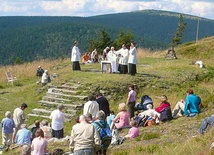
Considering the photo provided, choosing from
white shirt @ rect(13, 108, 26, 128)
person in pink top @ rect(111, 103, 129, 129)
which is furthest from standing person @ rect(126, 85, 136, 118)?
white shirt @ rect(13, 108, 26, 128)

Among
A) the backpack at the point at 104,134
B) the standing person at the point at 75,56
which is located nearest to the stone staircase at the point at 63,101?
the standing person at the point at 75,56

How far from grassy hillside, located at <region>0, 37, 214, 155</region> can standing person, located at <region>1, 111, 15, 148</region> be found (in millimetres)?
1334

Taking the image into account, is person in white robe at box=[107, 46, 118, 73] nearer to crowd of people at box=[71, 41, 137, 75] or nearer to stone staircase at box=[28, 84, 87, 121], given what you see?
crowd of people at box=[71, 41, 137, 75]

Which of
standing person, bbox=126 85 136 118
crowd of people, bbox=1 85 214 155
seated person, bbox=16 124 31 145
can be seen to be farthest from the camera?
standing person, bbox=126 85 136 118

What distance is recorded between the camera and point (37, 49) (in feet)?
457

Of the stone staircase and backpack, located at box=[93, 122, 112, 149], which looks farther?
the stone staircase

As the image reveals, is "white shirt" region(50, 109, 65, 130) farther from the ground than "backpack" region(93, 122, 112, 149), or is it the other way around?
"backpack" region(93, 122, 112, 149)

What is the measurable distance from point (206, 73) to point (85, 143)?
14919 mm

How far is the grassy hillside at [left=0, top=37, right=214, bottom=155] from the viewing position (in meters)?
9.80

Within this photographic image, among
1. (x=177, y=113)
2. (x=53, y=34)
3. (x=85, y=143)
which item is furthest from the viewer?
(x=53, y=34)

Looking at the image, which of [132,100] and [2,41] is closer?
[132,100]

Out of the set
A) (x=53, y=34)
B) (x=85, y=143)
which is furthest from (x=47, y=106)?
(x=53, y=34)

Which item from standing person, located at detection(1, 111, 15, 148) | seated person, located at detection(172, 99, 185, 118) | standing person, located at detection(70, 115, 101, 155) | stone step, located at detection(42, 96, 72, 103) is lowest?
standing person, located at detection(1, 111, 15, 148)

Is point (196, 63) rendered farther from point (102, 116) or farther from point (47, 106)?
point (102, 116)
